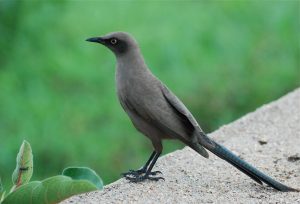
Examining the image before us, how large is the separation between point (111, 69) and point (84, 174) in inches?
165

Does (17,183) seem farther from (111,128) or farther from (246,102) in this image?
(246,102)

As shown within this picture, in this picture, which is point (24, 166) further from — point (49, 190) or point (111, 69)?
point (111, 69)

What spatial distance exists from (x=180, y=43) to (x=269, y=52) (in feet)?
3.23

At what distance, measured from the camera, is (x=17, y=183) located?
14.0 feet

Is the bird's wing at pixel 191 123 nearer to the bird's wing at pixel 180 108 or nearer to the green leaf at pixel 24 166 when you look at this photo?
the bird's wing at pixel 180 108

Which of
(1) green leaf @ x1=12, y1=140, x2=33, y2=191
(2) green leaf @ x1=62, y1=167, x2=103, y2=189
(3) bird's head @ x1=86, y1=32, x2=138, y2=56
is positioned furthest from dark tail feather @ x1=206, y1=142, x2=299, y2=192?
(1) green leaf @ x1=12, y1=140, x2=33, y2=191

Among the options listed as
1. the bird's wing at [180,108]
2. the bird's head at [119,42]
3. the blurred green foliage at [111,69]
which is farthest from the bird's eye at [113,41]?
the blurred green foliage at [111,69]

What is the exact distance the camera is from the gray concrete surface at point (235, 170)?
14.6ft

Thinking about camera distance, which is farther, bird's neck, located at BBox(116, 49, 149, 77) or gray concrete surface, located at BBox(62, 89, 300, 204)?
bird's neck, located at BBox(116, 49, 149, 77)

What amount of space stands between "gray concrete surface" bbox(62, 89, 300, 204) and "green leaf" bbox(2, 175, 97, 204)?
38 centimetres

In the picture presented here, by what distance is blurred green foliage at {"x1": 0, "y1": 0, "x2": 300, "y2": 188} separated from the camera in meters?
7.47

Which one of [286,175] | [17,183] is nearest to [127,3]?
[286,175]

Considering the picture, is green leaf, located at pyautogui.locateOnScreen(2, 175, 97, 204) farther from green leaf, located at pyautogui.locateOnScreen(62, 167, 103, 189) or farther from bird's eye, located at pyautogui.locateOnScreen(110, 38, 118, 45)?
bird's eye, located at pyautogui.locateOnScreen(110, 38, 118, 45)

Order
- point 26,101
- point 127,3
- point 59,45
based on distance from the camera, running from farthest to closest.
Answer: point 127,3 → point 59,45 → point 26,101
